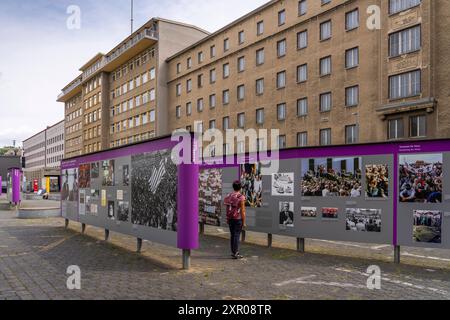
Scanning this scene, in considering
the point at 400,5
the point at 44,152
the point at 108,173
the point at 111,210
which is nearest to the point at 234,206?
the point at 111,210

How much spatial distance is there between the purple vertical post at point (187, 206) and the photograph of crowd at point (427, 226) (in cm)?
460

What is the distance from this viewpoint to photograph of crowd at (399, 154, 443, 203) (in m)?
8.69

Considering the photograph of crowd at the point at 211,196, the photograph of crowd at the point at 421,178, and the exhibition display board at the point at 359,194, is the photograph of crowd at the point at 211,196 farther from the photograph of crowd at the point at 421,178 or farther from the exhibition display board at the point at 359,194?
the photograph of crowd at the point at 421,178

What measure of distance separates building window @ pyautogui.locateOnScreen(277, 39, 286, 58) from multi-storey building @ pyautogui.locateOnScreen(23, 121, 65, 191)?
63.3 m

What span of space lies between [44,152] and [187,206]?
123992mm

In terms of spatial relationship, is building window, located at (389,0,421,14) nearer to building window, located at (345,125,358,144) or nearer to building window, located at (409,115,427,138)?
building window, located at (409,115,427,138)

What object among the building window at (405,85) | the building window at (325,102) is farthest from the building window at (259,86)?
the building window at (405,85)

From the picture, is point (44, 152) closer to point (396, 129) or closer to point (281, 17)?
point (281, 17)

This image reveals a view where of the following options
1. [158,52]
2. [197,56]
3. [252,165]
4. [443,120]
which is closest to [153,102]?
[158,52]

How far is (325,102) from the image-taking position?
37.2 m

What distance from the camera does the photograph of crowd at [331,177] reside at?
31.8 ft
